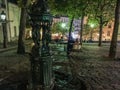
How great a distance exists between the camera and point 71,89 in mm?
10758

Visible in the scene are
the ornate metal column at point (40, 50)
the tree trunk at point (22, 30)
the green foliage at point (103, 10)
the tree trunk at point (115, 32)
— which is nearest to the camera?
the ornate metal column at point (40, 50)

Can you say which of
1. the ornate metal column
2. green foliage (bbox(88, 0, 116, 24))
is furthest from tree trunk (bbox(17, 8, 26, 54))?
the ornate metal column

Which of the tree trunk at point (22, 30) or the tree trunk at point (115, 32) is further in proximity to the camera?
the tree trunk at point (22, 30)

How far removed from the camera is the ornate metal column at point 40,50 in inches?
389

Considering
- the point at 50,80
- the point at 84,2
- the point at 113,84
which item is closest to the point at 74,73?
the point at 113,84

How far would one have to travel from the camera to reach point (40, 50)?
10.1m

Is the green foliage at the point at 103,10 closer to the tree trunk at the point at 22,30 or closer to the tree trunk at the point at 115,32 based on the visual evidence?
the tree trunk at the point at 22,30

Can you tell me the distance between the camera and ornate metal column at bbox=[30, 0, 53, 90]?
988 cm

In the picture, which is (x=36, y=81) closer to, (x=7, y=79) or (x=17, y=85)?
(x=17, y=85)

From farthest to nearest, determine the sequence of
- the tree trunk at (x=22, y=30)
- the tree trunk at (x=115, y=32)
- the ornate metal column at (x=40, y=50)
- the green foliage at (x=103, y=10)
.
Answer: the green foliage at (x=103, y=10) < the tree trunk at (x=22, y=30) < the tree trunk at (x=115, y=32) < the ornate metal column at (x=40, y=50)

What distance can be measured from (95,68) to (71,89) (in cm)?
511

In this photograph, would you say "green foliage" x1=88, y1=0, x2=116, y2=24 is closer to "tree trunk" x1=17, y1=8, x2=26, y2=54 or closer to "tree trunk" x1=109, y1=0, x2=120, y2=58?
"tree trunk" x1=17, y1=8, x2=26, y2=54

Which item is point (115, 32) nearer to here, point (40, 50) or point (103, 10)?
point (40, 50)

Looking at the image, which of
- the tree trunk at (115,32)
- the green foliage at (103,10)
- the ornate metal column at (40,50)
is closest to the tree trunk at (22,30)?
the tree trunk at (115,32)
